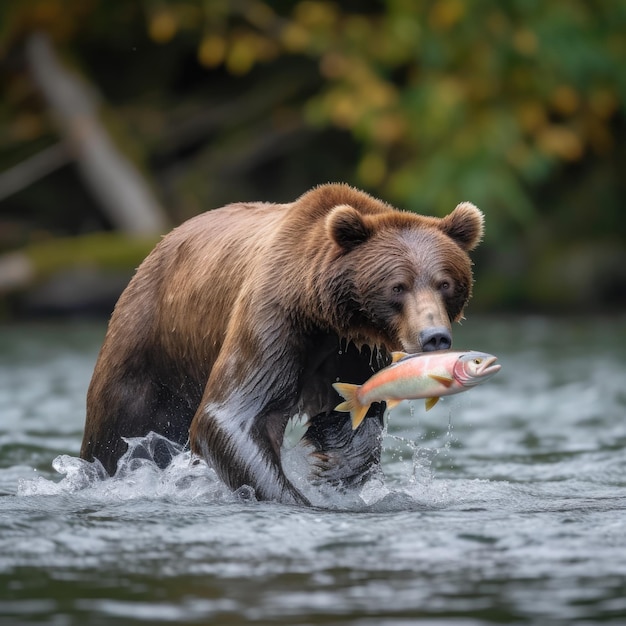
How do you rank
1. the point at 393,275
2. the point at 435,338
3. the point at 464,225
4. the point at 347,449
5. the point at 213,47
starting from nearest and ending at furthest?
→ the point at 435,338 → the point at 393,275 → the point at 464,225 → the point at 347,449 → the point at 213,47

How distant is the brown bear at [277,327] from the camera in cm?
563

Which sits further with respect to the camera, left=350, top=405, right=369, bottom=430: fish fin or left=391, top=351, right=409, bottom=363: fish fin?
left=350, top=405, right=369, bottom=430: fish fin

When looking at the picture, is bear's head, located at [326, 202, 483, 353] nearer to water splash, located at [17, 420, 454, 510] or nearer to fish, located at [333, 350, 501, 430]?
fish, located at [333, 350, 501, 430]

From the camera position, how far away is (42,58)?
60.5 feet

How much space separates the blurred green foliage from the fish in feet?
37.9

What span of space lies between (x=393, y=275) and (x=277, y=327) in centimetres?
56

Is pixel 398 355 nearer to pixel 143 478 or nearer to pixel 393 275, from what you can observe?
pixel 393 275

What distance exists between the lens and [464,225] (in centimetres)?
590

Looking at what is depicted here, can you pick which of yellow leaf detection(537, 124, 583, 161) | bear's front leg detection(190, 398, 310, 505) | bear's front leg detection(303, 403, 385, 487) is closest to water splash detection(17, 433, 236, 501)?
bear's front leg detection(190, 398, 310, 505)

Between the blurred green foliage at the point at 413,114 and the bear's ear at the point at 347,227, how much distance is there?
36.5 ft

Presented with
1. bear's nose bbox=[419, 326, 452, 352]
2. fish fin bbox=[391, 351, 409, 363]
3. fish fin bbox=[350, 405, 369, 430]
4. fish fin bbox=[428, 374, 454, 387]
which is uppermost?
bear's nose bbox=[419, 326, 452, 352]

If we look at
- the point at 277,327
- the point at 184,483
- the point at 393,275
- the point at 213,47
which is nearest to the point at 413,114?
the point at 213,47

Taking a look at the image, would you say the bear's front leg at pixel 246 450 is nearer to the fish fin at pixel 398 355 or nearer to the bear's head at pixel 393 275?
the bear's head at pixel 393 275

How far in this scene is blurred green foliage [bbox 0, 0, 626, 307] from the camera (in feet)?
56.0
